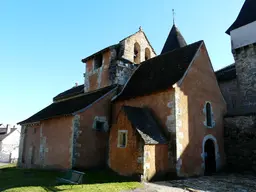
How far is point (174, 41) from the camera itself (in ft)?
75.3

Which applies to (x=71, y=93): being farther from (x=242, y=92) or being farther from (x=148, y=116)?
(x=242, y=92)

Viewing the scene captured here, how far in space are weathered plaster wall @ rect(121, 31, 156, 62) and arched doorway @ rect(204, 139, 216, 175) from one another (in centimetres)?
855

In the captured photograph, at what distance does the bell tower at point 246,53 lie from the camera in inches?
698

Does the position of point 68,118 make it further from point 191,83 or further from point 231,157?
point 231,157

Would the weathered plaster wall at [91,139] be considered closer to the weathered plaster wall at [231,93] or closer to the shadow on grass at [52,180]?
the shadow on grass at [52,180]

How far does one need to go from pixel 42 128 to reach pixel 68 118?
13.2 ft

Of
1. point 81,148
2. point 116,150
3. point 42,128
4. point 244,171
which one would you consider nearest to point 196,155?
point 244,171

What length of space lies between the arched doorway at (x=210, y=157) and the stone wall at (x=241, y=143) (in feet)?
4.32

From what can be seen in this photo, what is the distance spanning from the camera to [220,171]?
1392 cm

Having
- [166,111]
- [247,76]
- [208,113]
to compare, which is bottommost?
[166,111]

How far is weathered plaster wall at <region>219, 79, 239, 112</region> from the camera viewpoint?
61.2 feet

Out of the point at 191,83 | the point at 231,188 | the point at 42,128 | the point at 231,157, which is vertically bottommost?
the point at 231,188

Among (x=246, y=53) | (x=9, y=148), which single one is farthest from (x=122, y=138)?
(x=9, y=148)

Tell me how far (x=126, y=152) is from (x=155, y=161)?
5.12 ft
